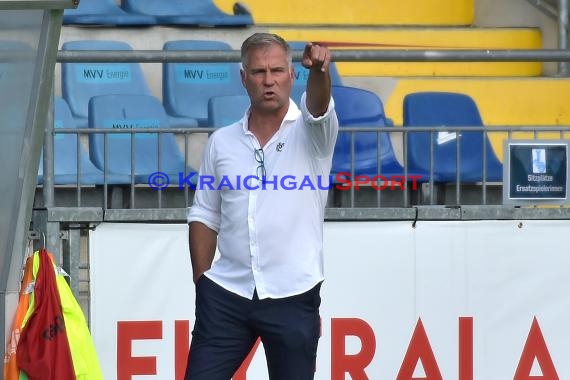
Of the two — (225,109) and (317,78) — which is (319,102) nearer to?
(317,78)

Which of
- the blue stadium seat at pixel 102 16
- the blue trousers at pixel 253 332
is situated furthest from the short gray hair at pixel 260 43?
the blue stadium seat at pixel 102 16

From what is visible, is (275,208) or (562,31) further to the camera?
(562,31)

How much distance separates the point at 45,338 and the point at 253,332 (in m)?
1.02

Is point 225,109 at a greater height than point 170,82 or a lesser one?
lesser

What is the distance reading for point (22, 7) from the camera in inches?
155

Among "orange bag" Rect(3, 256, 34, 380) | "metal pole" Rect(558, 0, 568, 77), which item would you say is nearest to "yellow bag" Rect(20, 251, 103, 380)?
"orange bag" Rect(3, 256, 34, 380)

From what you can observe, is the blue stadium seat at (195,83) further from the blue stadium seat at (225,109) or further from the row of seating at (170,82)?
the blue stadium seat at (225,109)

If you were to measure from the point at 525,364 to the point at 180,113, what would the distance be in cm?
398

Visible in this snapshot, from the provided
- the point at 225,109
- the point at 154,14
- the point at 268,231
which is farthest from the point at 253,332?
the point at 154,14

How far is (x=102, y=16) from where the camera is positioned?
9430 mm

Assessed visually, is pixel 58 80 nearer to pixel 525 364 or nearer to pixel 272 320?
pixel 525 364

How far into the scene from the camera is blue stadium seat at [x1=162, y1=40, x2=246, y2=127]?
905cm

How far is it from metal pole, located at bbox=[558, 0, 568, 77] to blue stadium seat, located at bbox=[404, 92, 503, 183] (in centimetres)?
208

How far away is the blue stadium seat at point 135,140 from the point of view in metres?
6.57
